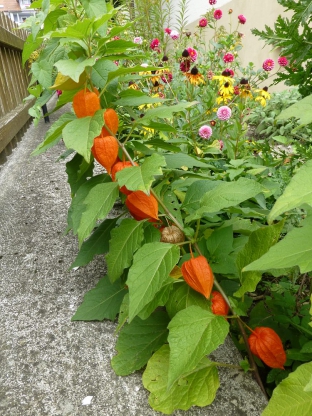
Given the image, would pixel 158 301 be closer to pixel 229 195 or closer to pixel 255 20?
pixel 229 195

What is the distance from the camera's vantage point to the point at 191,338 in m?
0.93

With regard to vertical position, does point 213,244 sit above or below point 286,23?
below

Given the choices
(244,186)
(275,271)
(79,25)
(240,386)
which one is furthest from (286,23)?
(240,386)

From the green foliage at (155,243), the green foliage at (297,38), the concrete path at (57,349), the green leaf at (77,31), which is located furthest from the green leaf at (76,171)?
the green foliage at (297,38)

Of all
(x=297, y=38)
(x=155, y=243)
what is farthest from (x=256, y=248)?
(x=297, y=38)

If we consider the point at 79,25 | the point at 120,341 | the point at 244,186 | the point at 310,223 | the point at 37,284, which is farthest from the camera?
the point at 37,284

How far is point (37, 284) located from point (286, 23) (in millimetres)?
1351

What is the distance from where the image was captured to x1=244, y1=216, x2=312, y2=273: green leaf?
2.27 feet

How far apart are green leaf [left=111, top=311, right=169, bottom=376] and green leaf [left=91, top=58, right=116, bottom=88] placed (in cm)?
78

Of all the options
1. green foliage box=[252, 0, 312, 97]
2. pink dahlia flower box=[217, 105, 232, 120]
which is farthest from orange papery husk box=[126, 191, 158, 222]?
pink dahlia flower box=[217, 105, 232, 120]

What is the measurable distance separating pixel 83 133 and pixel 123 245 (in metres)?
0.38

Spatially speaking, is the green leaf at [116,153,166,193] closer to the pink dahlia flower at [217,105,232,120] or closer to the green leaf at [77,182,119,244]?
the green leaf at [77,182,119,244]

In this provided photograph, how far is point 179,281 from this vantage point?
1.16 metres

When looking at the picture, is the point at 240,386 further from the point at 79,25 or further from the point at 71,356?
the point at 79,25
